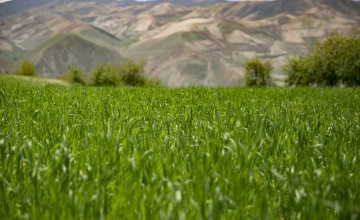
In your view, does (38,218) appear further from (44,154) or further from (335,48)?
(335,48)

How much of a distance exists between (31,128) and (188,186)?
330cm

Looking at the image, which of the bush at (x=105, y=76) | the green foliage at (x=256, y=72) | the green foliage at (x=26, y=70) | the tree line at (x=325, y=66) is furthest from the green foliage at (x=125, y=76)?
the green foliage at (x=26, y=70)

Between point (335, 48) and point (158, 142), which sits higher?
point (158, 142)

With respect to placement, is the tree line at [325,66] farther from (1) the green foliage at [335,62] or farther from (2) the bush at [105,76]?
(2) the bush at [105,76]

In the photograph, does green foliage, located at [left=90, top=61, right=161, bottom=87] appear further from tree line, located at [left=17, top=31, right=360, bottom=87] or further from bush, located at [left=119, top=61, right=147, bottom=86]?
→ tree line, located at [left=17, top=31, right=360, bottom=87]

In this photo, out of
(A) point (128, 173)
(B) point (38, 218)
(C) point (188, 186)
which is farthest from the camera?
(A) point (128, 173)

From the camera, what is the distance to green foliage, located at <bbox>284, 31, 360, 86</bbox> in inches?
2955

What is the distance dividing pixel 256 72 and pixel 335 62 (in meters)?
27.0

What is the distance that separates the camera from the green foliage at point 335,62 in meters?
75.1

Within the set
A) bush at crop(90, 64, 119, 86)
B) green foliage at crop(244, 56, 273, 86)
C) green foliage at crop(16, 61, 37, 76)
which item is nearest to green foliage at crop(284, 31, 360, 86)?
green foliage at crop(244, 56, 273, 86)

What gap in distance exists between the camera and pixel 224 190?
3145 millimetres

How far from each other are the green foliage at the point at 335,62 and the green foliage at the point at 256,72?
1597 centimetres

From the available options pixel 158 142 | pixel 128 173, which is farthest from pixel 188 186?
pixel 158 142

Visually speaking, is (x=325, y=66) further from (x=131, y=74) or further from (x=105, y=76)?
(x=105, y=76)
